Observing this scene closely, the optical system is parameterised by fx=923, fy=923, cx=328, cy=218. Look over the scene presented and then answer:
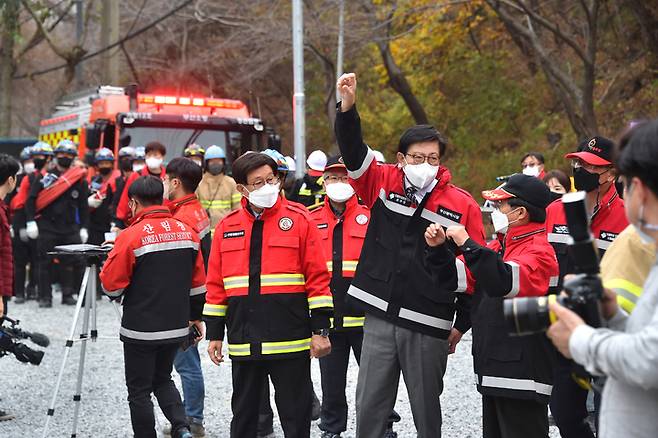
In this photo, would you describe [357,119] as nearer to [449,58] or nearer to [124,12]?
[449,58]

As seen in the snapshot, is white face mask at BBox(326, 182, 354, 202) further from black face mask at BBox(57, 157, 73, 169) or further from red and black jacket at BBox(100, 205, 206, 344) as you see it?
black face mask at BBox(57, 157, 73, 169)

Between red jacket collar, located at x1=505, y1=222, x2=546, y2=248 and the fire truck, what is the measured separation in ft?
30.5

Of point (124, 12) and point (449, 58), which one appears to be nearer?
point (449, 58)

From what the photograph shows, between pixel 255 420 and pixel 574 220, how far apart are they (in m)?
2.86

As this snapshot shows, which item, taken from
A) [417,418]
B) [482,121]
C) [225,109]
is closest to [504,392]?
[417,418]

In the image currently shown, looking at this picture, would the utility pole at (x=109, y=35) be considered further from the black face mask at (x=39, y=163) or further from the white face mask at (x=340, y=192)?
the white face mask at (x=340, y=192)

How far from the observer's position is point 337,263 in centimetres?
673

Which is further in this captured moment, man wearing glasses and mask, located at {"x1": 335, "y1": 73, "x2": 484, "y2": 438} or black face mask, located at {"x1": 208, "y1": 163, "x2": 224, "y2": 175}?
black face mask, located at {"x1": 208, "y1": 163, "x2": 224, "y2": 175}

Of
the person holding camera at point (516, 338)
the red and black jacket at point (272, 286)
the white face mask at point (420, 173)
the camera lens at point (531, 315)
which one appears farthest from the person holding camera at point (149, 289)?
the camera lens at point (531, 315)

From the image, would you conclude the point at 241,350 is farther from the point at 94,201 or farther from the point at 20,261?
the point at 20,261

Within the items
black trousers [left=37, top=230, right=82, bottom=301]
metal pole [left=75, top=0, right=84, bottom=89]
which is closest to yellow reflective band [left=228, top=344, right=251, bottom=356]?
black trousers [left=37, top=230, right=82, bottom=301]

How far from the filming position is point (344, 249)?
672 centimetres

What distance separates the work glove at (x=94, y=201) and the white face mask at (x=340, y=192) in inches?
299

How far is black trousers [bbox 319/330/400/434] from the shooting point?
6.63 metres
